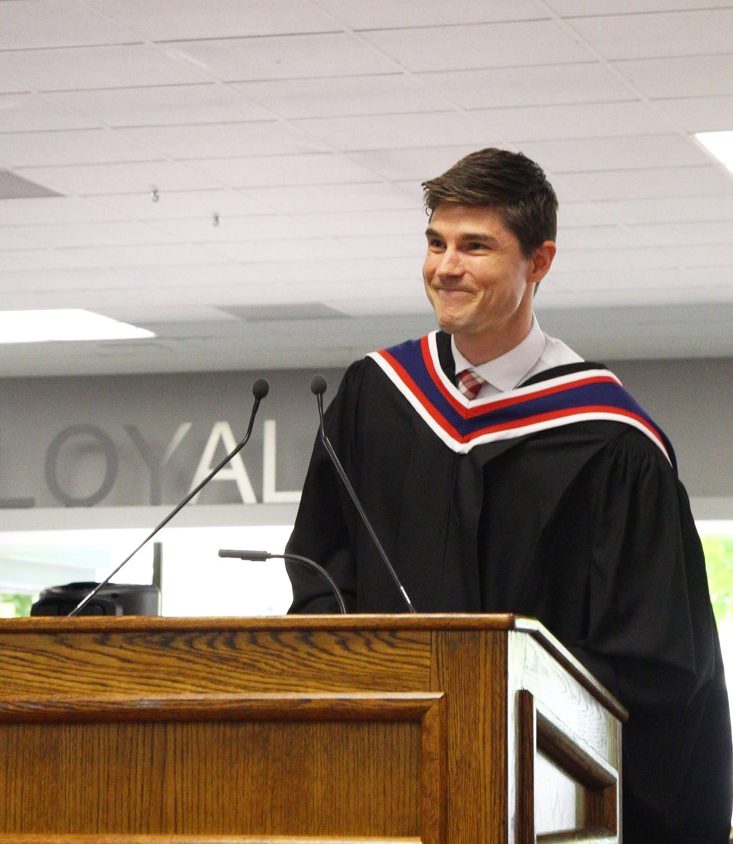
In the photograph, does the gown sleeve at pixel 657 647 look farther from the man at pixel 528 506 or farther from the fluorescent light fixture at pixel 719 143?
the fluorescent light fixture at pixel 719 143

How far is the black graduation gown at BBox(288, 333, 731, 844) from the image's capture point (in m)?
2.25

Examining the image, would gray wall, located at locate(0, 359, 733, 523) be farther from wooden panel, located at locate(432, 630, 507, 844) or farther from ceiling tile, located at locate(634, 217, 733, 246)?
wooden panel, located at locate(432, 630, 507, 844)

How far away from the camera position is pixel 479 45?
512cm

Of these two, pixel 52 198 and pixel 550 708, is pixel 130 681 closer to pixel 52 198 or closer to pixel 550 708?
pixel 550 708

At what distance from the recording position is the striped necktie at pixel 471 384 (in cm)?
259

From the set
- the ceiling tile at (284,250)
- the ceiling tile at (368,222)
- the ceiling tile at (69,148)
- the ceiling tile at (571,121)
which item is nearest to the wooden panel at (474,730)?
the ceiling tile at (571,121)

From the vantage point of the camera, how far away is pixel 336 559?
2.59 metres

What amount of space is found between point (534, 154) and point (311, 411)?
15.1 feet

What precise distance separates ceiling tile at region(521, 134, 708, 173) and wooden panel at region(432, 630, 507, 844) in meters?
4.86

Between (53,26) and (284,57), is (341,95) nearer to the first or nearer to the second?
(284,57)

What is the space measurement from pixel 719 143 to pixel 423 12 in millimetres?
1828

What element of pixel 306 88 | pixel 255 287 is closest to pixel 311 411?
pixel 255 287

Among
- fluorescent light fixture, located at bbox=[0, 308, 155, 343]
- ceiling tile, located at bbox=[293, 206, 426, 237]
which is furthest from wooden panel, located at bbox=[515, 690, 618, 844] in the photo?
fluorescent light fixture, located at bbox=[0, 308, 155, 343]

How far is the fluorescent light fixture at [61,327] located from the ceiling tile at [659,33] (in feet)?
16.0
